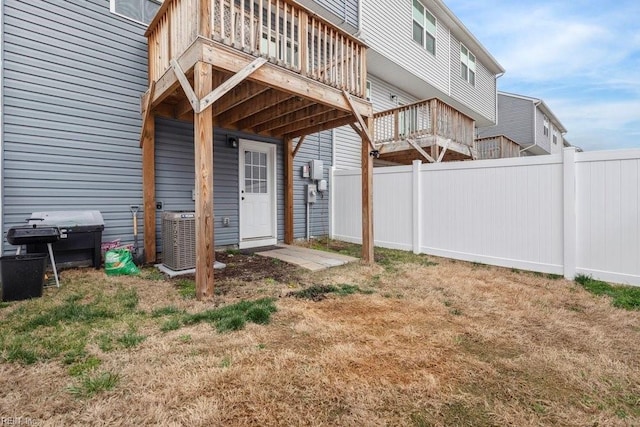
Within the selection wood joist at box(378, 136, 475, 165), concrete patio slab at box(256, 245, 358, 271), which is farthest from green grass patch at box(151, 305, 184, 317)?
wood joist at box(378, 136, 475, 165)

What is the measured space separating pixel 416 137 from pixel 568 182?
425 cm

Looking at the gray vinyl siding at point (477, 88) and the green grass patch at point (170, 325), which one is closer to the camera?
the green grass patch at point (170, 325)

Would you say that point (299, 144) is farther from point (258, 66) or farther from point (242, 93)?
point (258, 66)

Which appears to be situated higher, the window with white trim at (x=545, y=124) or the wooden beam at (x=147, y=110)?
the window with white trim at (x=545, y=124)

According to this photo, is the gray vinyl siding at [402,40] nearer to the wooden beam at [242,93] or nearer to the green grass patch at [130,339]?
the wooden beam at [242,93]

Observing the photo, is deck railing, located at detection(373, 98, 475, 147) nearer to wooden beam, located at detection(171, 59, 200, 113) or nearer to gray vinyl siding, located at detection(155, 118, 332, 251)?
gray vinyl siding, located at detection(155, 118, 332, 251)

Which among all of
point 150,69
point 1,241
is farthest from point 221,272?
point 150,69

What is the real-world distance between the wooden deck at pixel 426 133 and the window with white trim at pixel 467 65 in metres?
4.12

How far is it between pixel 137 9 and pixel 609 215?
7541 millimetres

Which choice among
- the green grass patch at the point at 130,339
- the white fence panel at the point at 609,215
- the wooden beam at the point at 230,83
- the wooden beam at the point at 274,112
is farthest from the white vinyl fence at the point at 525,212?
the green grass patch at the point at 130,339

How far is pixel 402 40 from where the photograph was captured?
8.99 metres

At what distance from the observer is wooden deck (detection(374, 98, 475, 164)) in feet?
25.4

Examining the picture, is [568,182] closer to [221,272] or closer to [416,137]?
[416,137]

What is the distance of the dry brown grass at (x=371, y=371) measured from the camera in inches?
61.3
